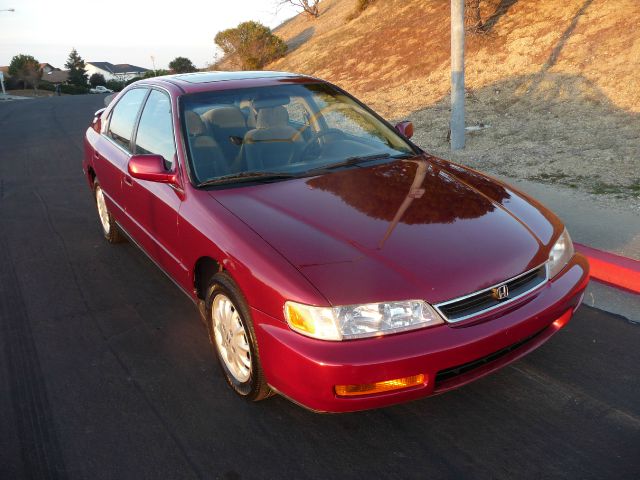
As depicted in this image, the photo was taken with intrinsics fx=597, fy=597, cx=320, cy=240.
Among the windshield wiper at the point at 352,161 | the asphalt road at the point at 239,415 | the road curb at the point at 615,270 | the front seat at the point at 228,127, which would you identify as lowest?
the asphalt road at the point at 239,415

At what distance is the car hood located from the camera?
2635 millimetres

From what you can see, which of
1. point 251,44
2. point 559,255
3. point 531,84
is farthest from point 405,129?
point 251,44

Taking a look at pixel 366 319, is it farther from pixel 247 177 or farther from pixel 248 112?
pixel 248 112

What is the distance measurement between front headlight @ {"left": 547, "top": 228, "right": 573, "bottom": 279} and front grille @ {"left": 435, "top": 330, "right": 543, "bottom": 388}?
39 centimetres

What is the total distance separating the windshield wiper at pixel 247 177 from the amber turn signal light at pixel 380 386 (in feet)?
4.96

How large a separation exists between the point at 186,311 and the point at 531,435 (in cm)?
249

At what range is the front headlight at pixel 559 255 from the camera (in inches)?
121

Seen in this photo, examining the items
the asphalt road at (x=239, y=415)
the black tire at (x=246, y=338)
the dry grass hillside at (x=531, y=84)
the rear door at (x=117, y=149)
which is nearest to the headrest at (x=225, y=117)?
the rear door at (x=117, y=149)

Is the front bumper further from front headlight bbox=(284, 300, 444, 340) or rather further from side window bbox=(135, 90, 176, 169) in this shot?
side window bbox=(135, 90, 176, 169)

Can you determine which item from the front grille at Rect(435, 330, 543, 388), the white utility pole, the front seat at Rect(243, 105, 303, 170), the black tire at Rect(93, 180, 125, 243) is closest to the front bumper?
the front grille at Rect(435, 330, 543, 388)

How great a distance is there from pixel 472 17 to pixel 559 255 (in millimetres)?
12100

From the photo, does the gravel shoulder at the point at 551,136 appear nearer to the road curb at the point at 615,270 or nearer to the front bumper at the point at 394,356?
the road curb at the point at 615,270

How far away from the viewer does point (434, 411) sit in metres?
3.02

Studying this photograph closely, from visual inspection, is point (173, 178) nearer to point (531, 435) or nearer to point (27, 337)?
point (27, 337)
